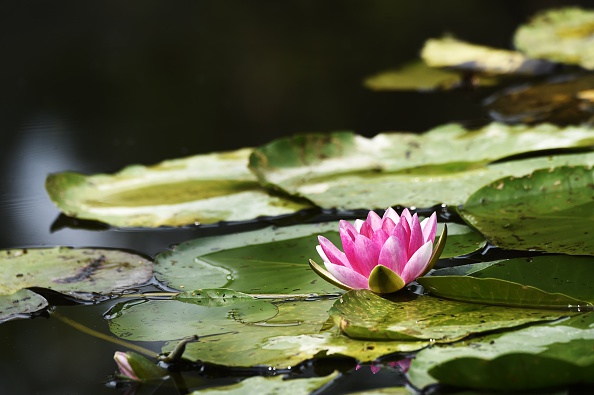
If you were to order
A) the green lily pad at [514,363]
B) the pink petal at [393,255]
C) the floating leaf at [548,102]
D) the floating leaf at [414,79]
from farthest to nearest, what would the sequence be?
the floating leaf at [414,79] → the floating leaf at [548,102] → the pink petal at [393,255] → the green lily pad at [514,363]

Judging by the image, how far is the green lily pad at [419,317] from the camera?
1.03m

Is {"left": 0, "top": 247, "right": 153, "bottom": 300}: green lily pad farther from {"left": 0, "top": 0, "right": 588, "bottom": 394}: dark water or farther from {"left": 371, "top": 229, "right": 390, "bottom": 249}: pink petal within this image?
{"left": 371, "top": 229, "right": 390, "bottom": 249}: pink petal

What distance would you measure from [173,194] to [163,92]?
1.24 metres

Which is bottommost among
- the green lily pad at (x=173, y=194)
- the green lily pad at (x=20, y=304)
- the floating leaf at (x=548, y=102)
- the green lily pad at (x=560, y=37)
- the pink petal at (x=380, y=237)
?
the green lily pad at (x=20, y=304)

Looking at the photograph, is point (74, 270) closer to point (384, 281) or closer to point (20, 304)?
point (20, 304)

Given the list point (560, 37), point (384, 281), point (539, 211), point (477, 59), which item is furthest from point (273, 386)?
point (560, 37)

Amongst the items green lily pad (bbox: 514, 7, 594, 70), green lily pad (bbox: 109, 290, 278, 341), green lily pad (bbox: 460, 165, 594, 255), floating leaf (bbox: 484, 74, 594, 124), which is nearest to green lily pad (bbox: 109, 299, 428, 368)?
green lily pad (bbox: 109, 290, 278, 341)

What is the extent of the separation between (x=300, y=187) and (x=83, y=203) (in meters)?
0.50

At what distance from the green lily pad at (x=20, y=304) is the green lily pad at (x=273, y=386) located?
1.45 feet

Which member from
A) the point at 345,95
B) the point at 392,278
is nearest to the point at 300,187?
the point at 392,278

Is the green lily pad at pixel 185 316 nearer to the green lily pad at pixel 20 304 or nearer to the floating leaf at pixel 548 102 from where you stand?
the green lily pad at pixel 20 304

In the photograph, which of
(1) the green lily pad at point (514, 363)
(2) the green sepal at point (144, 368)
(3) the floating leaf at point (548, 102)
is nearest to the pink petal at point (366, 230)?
(1) the green lily pad at point (514, 363)

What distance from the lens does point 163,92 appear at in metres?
2.96

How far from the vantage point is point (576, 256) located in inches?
48.9
